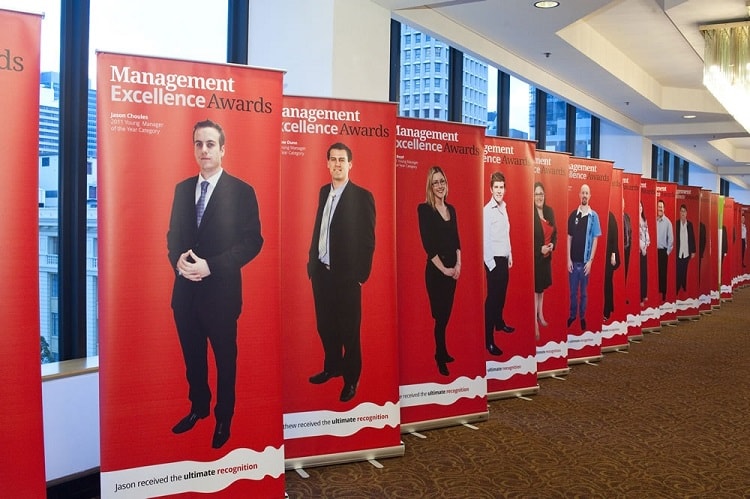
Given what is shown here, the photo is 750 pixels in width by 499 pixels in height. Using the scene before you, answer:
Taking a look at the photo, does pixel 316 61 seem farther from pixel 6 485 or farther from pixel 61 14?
pixel 6 485

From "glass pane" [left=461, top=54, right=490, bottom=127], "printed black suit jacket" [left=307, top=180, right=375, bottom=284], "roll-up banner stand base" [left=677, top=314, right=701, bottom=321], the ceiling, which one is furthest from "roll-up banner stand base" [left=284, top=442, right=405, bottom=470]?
"roll-up banner stand base" [left=677, top=314, right=701, bottom=321]

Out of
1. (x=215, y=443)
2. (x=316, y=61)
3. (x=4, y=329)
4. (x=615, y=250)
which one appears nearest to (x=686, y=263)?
(x=615, y=250)

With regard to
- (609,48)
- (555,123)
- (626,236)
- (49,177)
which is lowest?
(626,236)

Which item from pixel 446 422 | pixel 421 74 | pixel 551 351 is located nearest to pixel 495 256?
pixel 551 351

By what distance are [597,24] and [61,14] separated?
6.55 metres

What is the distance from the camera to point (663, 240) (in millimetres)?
11141

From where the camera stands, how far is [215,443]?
369 centimetres

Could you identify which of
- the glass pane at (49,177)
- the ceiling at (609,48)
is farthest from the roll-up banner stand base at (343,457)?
the ceiling at (609,48)

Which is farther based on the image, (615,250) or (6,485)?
(615,250)

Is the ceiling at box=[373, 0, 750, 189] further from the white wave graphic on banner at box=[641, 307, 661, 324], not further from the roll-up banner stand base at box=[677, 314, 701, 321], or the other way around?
the roll-up banner stand base at box=[677, 314, 701, 321]

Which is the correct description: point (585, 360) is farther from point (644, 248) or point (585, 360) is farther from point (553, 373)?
point (644, 248)

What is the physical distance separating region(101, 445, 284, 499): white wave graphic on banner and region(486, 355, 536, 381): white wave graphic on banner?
288 cm

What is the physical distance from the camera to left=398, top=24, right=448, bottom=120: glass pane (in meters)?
7.55

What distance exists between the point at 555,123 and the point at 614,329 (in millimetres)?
3915
